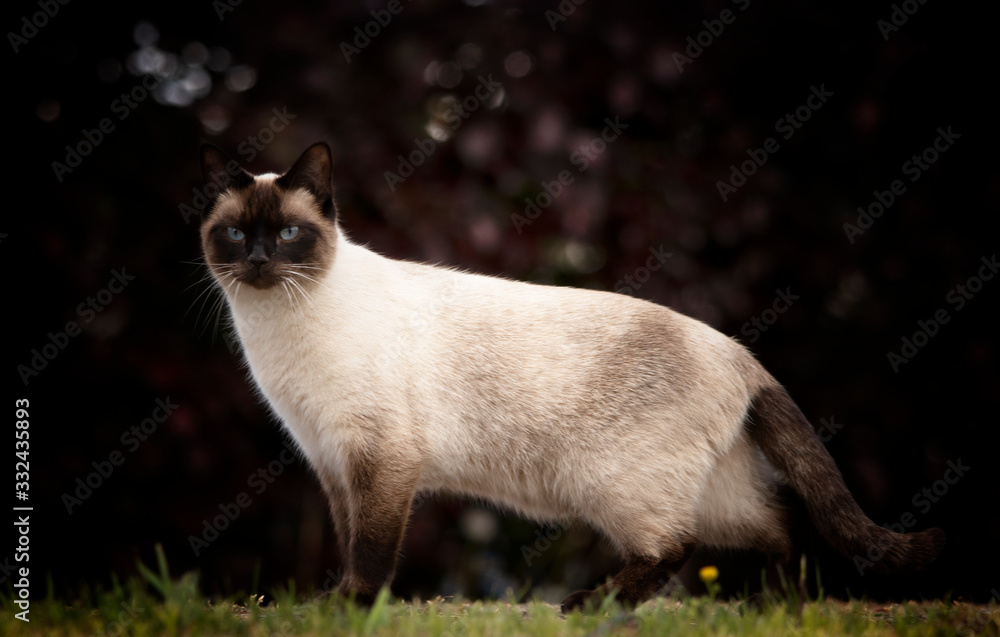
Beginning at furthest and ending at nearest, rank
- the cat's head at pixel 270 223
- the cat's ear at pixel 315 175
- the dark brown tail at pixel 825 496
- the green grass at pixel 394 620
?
the cat's ear at pixel 315 175, the cat's head at pixel 270 223, the dark brown tail at pixel 825 496, the green grass at pixel 394 620

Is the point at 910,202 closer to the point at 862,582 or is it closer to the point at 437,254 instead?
the point at 862,582

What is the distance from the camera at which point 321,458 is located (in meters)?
3.36

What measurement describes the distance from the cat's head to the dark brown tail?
181 cm

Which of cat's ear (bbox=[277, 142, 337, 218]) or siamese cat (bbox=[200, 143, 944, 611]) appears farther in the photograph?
cat's ear (bbox=[277, 142, 337, 218])

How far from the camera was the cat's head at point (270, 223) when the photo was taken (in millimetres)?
3193

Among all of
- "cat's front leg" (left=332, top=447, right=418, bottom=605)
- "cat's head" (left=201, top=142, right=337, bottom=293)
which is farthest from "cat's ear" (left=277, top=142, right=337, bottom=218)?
"cat's front leg" (left=332, top=447, right=418, bottom=605)

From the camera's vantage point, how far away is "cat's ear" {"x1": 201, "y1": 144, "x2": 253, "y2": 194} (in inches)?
131

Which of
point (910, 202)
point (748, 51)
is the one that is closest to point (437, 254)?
point (748, 51)

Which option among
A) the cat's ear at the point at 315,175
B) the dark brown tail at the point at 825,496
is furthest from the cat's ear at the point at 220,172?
the dark brown tail at the point at 825,496

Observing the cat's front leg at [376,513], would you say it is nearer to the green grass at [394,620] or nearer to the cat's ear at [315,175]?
the green grass at [394,620]

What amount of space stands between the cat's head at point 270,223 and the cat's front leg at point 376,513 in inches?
28.8

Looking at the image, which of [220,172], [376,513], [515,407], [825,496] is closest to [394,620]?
[376,513]

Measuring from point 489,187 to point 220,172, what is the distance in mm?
1179

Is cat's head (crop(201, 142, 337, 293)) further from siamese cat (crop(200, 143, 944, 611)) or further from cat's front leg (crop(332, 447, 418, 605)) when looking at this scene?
cat's front leg (crop(332, 447, 418, 605))
